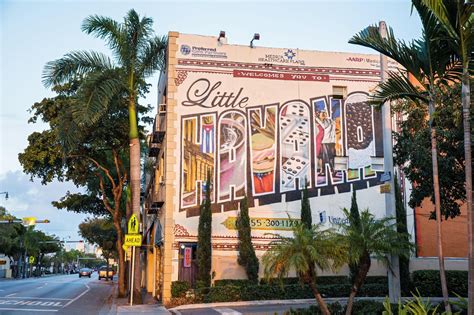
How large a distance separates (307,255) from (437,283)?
1349 cm

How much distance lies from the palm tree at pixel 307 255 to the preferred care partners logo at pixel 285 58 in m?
14.2

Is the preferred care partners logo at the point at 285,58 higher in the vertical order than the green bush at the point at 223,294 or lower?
higher

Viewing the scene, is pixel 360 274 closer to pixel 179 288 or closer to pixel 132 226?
pixel 179 288

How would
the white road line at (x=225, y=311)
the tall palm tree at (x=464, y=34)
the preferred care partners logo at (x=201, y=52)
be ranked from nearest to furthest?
the tall palm tree at (x=464, y=34), the white road line at (x=225, y=311), the preferred care partners logo at (x=201, y=52)

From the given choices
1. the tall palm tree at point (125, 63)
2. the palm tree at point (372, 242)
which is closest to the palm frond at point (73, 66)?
the tall palm tree at point (125, 63)

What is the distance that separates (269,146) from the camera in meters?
24.8

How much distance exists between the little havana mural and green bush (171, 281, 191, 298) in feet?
10.1

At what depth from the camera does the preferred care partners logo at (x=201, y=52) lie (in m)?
24.6

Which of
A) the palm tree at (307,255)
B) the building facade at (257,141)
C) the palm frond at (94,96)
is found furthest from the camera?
the building facade at (257,141)

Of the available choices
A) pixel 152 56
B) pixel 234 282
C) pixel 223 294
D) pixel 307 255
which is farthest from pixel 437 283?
pixel 152 56

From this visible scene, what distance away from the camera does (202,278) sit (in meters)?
22.1

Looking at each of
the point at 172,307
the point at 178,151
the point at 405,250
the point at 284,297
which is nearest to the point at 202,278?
the point at 172,307

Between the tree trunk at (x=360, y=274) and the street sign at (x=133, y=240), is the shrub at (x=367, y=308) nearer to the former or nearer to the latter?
the tree trunk at (x=360, y=274)

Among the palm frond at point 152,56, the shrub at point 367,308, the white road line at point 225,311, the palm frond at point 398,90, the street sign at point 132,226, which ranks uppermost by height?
the palm frond at point 152,56
